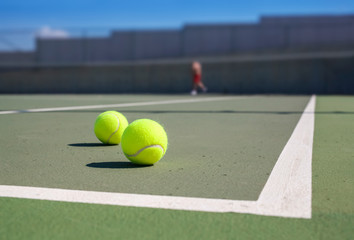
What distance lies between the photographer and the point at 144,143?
446 cm

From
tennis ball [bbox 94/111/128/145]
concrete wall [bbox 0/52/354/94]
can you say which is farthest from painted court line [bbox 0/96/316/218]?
concrete wall [bbox 0/52/354/94]

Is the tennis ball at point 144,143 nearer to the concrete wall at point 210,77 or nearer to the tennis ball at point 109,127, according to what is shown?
the tennis ball at point 109,127

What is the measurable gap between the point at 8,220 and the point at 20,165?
1.95 m

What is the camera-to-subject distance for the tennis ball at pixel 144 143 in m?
4.46

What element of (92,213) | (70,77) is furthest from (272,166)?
(70,77)

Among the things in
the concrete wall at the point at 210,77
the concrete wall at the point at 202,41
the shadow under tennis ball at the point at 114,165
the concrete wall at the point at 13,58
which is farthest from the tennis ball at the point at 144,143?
the concrete wall at the point at 13,58

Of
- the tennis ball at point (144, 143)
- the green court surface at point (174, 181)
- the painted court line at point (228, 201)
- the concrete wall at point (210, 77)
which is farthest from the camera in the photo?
the concrete wall at point (210, 77)

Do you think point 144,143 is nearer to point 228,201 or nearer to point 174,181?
point 174,181

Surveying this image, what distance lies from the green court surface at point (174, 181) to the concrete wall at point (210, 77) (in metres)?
26.9

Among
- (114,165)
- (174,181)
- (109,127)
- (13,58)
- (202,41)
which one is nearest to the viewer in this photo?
(174,181)

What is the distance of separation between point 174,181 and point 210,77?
32266mm

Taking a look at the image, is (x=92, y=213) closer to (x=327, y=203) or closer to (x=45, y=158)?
(x=327, y=203)

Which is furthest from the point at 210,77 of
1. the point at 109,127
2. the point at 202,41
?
the point at 109,127

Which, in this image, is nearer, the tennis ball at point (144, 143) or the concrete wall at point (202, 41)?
the tennis ball at point (144, 143)
